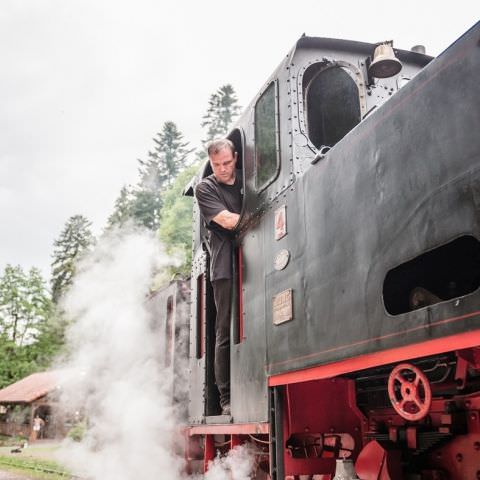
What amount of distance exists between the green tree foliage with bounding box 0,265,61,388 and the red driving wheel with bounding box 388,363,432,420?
4033 centimetres

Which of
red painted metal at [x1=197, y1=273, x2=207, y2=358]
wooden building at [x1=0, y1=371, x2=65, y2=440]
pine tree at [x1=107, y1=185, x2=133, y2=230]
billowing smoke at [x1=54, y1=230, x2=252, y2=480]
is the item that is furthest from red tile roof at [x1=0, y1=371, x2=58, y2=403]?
red painted metal at [x1=197, y1=273, x2=207, y2=358]

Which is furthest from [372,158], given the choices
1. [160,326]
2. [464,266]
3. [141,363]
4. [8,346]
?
[8,346]

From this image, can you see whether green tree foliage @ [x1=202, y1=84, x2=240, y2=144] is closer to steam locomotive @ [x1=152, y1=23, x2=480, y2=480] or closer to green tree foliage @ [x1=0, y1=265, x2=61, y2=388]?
green tree foliage @ [x1=0, y1=265, x2=61, y2=388]

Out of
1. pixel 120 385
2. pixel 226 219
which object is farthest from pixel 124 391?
pixel 226 219

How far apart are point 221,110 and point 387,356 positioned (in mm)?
37964

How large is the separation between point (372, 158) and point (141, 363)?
581 centimetres

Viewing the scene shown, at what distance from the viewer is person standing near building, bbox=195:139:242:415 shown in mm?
4016

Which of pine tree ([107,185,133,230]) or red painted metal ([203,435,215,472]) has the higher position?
pine tree ([107,185,133,230])

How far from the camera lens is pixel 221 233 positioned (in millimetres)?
4094

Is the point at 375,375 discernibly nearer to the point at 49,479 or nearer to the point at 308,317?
the point at 308,317

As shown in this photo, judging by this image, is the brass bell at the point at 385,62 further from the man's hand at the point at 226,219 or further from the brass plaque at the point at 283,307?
the brass plaque at the point at 283,307

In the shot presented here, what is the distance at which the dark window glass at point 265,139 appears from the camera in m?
3.59

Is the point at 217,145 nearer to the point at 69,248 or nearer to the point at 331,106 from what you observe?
the point at 331,106

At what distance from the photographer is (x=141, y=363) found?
761 centimetres
